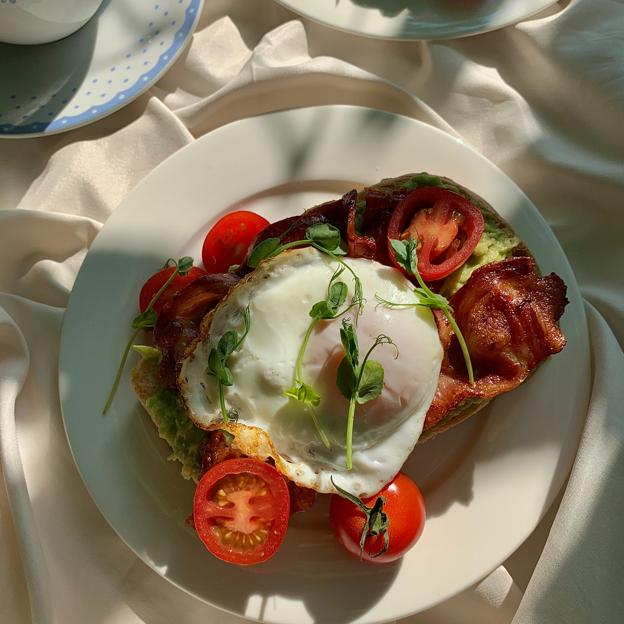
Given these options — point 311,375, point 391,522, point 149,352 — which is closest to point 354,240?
point 311,375

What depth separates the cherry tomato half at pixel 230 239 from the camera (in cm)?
321

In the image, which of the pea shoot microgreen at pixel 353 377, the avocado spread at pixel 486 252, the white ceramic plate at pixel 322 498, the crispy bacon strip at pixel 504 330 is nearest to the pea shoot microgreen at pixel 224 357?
the pea shoot microgreen at pixel 353 377

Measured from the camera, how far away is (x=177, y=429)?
3.07 meters

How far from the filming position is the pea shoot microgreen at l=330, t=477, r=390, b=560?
2.66 m

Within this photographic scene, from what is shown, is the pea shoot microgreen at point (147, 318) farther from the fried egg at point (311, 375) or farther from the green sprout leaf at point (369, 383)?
the green sprout leaf at point (369, 383)

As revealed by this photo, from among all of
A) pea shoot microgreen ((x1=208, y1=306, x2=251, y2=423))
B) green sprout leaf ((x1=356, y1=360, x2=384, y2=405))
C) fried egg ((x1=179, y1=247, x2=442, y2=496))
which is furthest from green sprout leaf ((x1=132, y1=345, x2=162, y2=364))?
green sprout leaf ((x1=356, y1=360, x2=384, y2=405))

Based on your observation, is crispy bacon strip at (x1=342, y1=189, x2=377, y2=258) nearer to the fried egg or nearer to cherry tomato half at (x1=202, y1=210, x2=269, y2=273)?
the fried egg

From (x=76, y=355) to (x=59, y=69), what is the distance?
1283 mm

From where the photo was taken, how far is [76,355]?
316 centimetres

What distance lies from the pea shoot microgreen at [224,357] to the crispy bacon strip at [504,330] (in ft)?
2.41

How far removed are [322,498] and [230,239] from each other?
115 cm

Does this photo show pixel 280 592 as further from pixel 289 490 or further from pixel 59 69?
pixel 59 69

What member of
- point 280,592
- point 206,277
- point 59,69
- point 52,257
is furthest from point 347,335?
point 59,69

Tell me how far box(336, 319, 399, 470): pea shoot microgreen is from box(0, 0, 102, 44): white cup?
5.82ft
